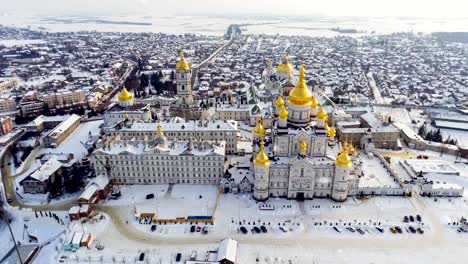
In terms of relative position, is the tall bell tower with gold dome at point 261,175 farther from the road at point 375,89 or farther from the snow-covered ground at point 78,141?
the road at point 375,89

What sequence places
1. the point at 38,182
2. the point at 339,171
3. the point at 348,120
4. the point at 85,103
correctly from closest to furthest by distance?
the point at 339,171 < the point at 38,182 < the point at 348,120 < the point at 85,103

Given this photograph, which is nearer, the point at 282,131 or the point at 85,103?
the point at 282,131

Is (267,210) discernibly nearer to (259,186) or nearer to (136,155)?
(259,186)

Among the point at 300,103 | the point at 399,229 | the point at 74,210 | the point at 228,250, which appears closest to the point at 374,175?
the point at 399,229

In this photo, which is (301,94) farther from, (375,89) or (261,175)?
(375,89)

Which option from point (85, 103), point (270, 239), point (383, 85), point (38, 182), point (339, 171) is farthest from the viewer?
point (383, 85)

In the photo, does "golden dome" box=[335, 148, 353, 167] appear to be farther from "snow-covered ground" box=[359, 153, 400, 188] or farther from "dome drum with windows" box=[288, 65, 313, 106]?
"dome drum with windows" box=[288, 65, 313, 106]

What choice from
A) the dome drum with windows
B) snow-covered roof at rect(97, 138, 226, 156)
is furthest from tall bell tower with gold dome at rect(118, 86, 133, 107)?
the dome drum with windows

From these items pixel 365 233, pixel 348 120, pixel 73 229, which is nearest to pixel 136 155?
pixel 73 229
